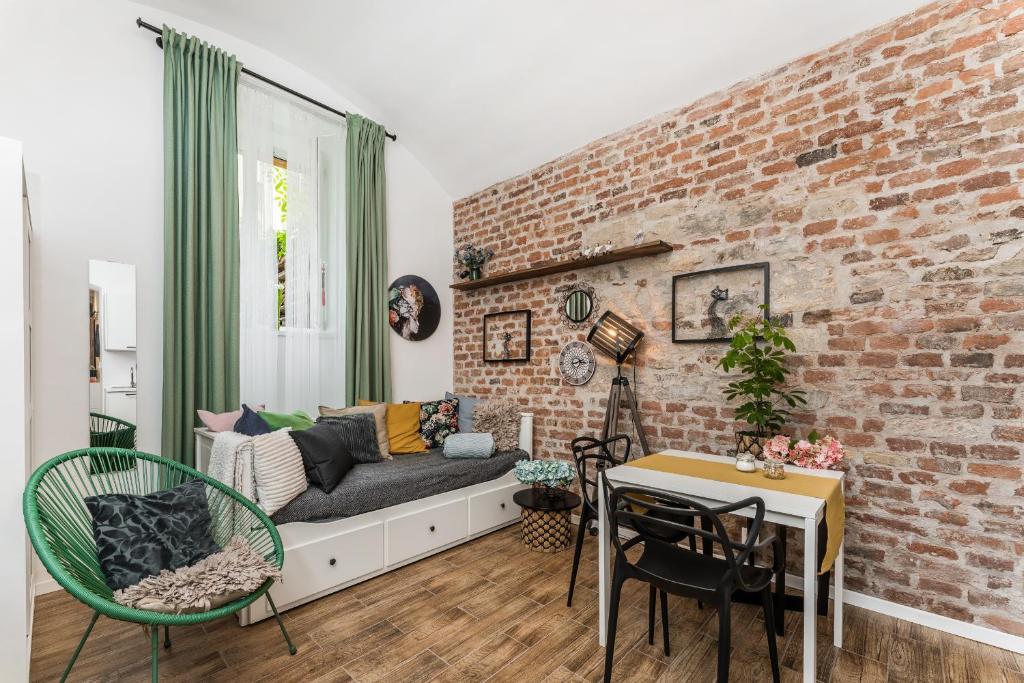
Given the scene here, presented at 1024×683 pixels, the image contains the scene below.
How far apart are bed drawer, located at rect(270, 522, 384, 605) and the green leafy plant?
83.1 inches

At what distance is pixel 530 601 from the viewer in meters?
2.41

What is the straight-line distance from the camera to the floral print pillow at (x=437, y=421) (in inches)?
143

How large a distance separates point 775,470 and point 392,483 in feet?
6.56

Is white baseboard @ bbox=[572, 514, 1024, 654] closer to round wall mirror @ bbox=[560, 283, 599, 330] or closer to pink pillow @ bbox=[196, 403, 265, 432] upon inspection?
round wall mirror @ bbox=[560, 283, 599, 330]

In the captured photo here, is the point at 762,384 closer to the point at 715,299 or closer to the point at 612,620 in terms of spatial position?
the point at 715,299

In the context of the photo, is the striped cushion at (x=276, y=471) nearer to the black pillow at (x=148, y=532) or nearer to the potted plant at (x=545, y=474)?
the black pillow at (x=148, y=532)

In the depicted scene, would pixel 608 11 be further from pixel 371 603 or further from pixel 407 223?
pixel 371 603

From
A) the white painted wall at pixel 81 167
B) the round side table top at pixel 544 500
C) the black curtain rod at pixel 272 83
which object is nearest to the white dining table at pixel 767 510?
the round side table top at pixel 544 500

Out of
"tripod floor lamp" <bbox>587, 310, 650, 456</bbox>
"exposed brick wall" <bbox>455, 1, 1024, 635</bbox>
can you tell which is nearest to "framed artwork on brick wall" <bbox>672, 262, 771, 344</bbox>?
"exposed brick wall" <bbox>455, 1, 1024, 635</bbox>

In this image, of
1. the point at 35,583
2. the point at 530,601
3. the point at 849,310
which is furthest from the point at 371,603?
the point at 849,310

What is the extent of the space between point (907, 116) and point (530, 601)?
304 cm

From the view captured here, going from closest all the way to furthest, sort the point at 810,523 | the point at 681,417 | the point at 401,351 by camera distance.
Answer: the point at 810,523, the point at 681,417, the point at 401,351

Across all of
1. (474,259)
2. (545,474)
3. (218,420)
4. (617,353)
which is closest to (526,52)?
(474,259)

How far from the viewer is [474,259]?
168 inches
